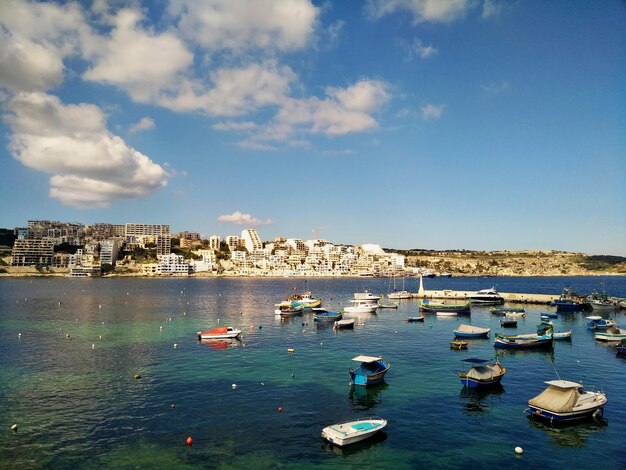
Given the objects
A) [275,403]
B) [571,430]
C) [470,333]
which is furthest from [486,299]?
[275,403]

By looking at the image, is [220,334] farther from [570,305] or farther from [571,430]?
[570,305]

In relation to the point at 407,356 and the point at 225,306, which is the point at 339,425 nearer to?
the point at 407,356

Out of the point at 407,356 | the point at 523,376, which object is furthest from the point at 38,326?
the point at 523,376

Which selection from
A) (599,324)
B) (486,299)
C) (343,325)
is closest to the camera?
(599,324)

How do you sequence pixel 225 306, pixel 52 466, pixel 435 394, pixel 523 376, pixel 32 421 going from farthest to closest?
pixel 225 306
pixel 523 376
pixel 435 394
pixel 32 421
pixel 52 466

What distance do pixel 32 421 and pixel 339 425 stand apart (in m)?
22.0

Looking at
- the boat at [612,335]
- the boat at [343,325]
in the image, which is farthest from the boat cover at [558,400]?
the boat at [343,325]

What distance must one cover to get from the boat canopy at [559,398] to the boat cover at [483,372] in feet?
A: 19.4

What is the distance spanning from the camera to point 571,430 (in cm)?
3017

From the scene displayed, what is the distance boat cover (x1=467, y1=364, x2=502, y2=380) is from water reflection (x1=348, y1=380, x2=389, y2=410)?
772 centimetres

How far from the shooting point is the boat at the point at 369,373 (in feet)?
126

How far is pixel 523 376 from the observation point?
4353 centimetres

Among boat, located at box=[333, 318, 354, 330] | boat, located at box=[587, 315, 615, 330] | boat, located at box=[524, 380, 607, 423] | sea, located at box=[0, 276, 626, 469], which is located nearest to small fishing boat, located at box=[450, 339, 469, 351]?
sea, located at box=[0, 276, 626, 469]

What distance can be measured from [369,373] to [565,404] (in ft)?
50.8
